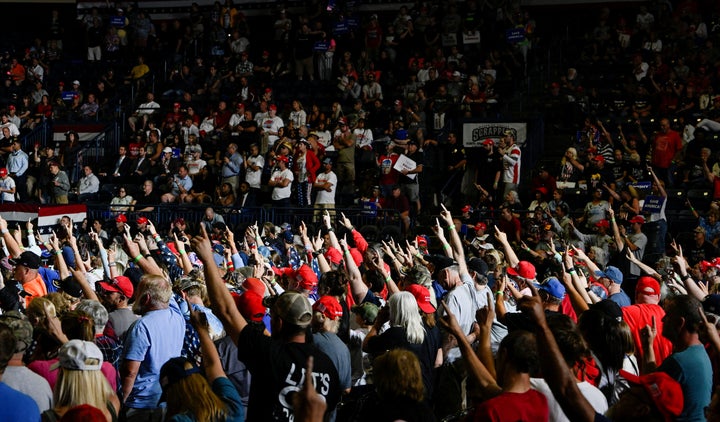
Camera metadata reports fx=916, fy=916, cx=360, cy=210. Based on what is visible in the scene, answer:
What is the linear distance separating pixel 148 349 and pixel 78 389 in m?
1.50

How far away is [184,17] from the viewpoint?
28.7m

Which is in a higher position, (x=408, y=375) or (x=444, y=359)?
(x=408, y=375)

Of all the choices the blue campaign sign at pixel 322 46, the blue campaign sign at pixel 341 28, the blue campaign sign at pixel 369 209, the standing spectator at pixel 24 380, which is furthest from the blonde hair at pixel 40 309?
the blue campaign sign at pixel 341 28

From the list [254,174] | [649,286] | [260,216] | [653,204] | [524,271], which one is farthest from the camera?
[254,174]

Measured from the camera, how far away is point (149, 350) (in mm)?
6031

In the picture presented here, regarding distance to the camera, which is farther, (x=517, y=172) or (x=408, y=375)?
(x=517, y=172)

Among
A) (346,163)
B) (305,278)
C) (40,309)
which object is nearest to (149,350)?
(40,309)

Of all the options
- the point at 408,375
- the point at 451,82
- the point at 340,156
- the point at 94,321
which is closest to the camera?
the point at 408,375

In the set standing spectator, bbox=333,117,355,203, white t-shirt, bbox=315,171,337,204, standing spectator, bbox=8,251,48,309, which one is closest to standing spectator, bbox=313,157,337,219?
white t-shirt, bbox=315,171,337,204

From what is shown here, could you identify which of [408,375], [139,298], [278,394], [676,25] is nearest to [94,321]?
[139,298]

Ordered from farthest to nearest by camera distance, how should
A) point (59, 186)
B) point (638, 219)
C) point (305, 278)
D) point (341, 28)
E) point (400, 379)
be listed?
point (341, 28) < point (59, 186) < point (638, 219) < point (305, 278) < point (400, 379)

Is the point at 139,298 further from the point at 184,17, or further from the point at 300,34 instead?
the point at 184,17

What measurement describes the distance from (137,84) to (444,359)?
20887 mm

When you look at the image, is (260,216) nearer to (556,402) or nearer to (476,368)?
(476,368)
